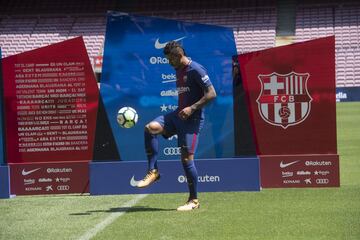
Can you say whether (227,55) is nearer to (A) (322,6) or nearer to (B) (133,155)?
(B) (133,155)

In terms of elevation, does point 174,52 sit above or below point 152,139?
above

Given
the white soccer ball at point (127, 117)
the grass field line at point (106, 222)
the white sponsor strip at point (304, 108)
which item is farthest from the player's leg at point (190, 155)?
the white sponsor strip at point (304, 108)

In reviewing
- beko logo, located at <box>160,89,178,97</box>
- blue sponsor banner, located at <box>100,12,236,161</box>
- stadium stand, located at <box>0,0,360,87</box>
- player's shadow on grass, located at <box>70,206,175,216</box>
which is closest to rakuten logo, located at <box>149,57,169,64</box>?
blue sponsor banner, located at <box>100,12,236,161</box>

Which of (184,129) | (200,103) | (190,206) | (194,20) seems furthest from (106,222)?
(194,20)

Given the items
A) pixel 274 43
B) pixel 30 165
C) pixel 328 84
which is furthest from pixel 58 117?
pixel 274 43

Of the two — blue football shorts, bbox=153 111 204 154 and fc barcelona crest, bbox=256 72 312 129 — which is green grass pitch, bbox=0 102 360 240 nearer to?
blue football shorts, bbox=153 111 204 154

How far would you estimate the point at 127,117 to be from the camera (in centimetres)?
915

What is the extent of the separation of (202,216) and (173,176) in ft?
6.46

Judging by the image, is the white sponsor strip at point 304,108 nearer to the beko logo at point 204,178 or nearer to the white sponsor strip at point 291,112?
the white sponsor strip at point 291,112

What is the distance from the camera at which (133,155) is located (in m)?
9.60

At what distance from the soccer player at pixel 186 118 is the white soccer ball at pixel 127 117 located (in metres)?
1.33

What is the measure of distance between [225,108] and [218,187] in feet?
3.47

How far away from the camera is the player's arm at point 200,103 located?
747 cm

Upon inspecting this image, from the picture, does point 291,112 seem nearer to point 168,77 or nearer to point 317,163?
point 317,163
